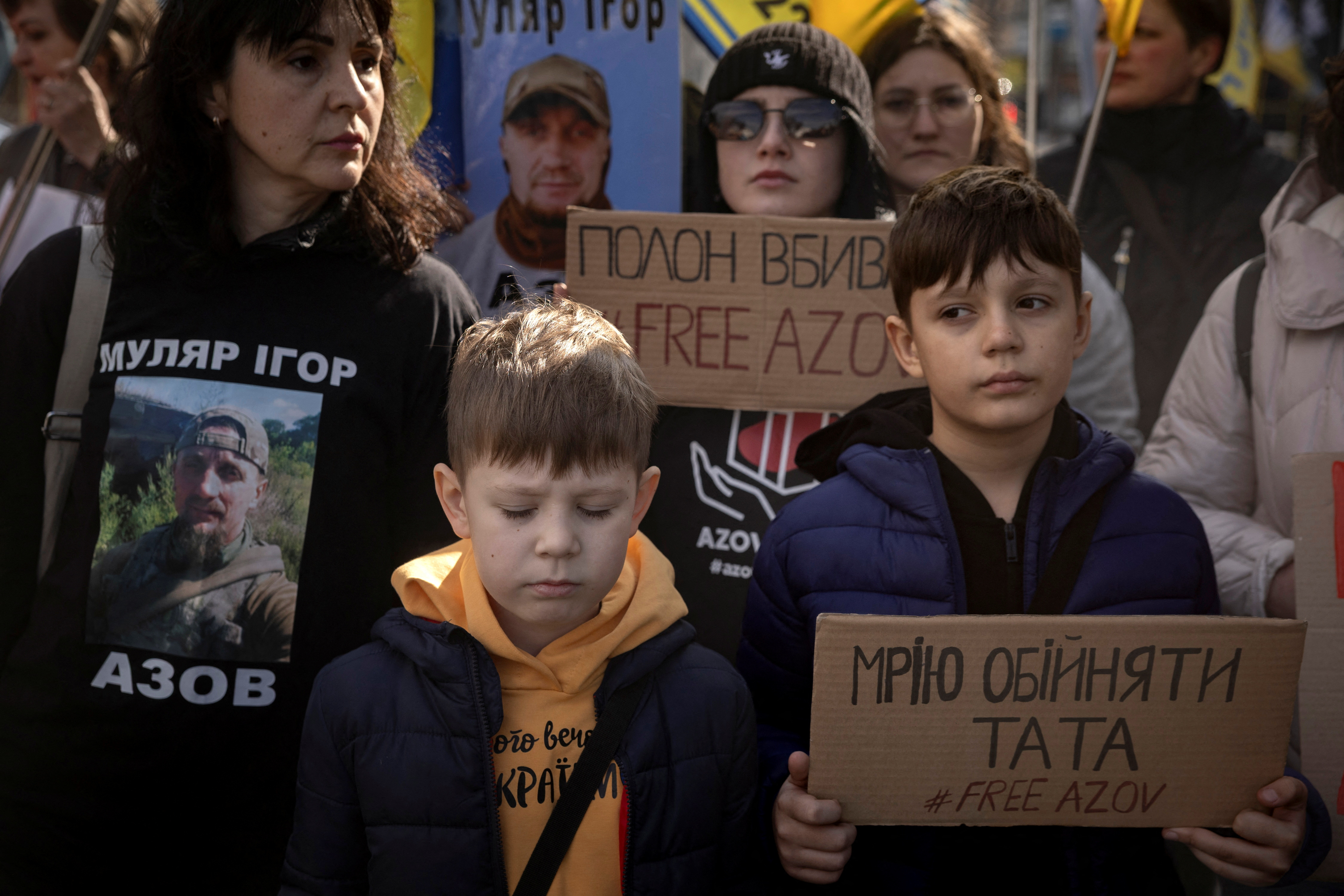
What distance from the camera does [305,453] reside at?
2.02 metres

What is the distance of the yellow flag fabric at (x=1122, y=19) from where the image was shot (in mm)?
3016

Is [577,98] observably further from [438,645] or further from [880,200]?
[438,645]

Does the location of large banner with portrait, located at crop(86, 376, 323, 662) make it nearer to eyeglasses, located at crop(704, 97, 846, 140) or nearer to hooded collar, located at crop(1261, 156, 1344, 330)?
eyeglasses, located at crop(704, 97, 846, 140)

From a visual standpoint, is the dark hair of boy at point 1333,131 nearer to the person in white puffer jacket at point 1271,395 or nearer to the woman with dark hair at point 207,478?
the person in white puffer jacket at point 1271,395

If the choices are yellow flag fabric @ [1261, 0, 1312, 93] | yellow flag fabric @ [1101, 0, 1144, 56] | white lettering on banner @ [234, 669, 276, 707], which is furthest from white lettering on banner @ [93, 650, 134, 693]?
yellow flag fabric @ [1261, 0, 1312, 93]

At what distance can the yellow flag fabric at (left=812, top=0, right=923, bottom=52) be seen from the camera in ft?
10.6

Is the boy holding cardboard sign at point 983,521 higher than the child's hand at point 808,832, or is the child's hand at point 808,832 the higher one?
the boy holding cardboard sign at point 983,521

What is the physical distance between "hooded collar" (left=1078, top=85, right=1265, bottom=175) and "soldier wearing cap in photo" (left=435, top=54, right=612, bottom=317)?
2.19 metres

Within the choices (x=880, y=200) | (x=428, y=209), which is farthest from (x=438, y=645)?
(x=880, y=200)

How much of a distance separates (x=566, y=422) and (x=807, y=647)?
0.65 metres

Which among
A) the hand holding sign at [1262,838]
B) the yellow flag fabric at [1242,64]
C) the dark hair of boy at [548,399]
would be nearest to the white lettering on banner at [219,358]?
the dark hair of boy at [548,399]

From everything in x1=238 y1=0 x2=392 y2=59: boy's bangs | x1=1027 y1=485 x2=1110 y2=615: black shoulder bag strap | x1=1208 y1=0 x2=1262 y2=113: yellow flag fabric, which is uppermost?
x1=1208 y1=0 x2=1262 y2=113: yellow flag fabric

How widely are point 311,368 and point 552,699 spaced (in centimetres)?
86

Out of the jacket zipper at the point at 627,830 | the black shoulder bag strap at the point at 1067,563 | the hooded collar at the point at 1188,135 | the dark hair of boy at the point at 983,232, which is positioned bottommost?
the jacket zipper at the point at 627,830
